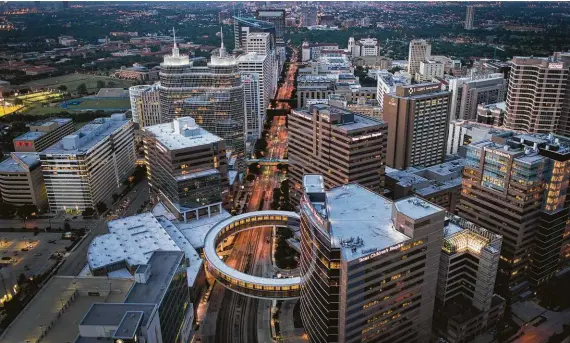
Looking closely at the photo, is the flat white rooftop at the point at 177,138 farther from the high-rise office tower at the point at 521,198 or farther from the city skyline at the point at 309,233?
the high-rise office tower at the point at 521,198

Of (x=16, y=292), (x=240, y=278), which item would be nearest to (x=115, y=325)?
(x=240, y=278)

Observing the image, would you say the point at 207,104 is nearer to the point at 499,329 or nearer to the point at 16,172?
the point at 16,172

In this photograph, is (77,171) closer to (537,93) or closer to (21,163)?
(21,163)

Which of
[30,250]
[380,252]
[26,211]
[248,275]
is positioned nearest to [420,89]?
[248,275]

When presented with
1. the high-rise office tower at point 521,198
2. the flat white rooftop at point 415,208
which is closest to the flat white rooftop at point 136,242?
the flat white rooftop at point 415,208

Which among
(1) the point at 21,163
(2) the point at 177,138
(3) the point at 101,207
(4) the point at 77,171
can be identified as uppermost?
(2) the point at 177,138

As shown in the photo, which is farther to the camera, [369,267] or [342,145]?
[342,145]

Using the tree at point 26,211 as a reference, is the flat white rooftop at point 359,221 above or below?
above
